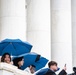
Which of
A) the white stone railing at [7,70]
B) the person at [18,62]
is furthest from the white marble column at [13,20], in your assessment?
the white stone railing at [7,70]

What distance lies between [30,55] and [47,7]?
783 centimetres

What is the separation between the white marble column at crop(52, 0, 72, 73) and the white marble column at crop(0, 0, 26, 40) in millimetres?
4791

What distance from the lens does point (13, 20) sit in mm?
20125

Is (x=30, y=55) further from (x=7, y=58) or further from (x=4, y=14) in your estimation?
(x=4, y=14)

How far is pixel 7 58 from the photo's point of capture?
1320cm

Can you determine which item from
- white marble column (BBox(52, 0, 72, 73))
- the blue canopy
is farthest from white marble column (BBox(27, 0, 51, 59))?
the blue canopy

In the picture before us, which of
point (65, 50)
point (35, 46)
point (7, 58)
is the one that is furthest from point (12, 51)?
point (65, 50)

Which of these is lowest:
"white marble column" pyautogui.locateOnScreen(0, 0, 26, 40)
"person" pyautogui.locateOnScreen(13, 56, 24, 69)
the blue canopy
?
"person" pyautogui.locateOnScreen(13, 56, 24, 69)

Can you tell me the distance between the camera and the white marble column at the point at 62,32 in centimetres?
2445

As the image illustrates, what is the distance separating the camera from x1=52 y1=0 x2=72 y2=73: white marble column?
2445 cm

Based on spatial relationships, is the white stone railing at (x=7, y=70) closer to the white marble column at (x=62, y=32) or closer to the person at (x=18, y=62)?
the person at (x=18, y=62)

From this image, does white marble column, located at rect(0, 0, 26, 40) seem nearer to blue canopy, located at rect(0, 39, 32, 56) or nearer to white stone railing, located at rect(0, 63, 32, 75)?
blue canopy, located at rect(0, 39, 32, 56)

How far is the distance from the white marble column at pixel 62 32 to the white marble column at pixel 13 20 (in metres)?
4.79

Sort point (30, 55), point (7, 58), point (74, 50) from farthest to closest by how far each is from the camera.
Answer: point (74, 50), point (30, 55), point (7, 58)
